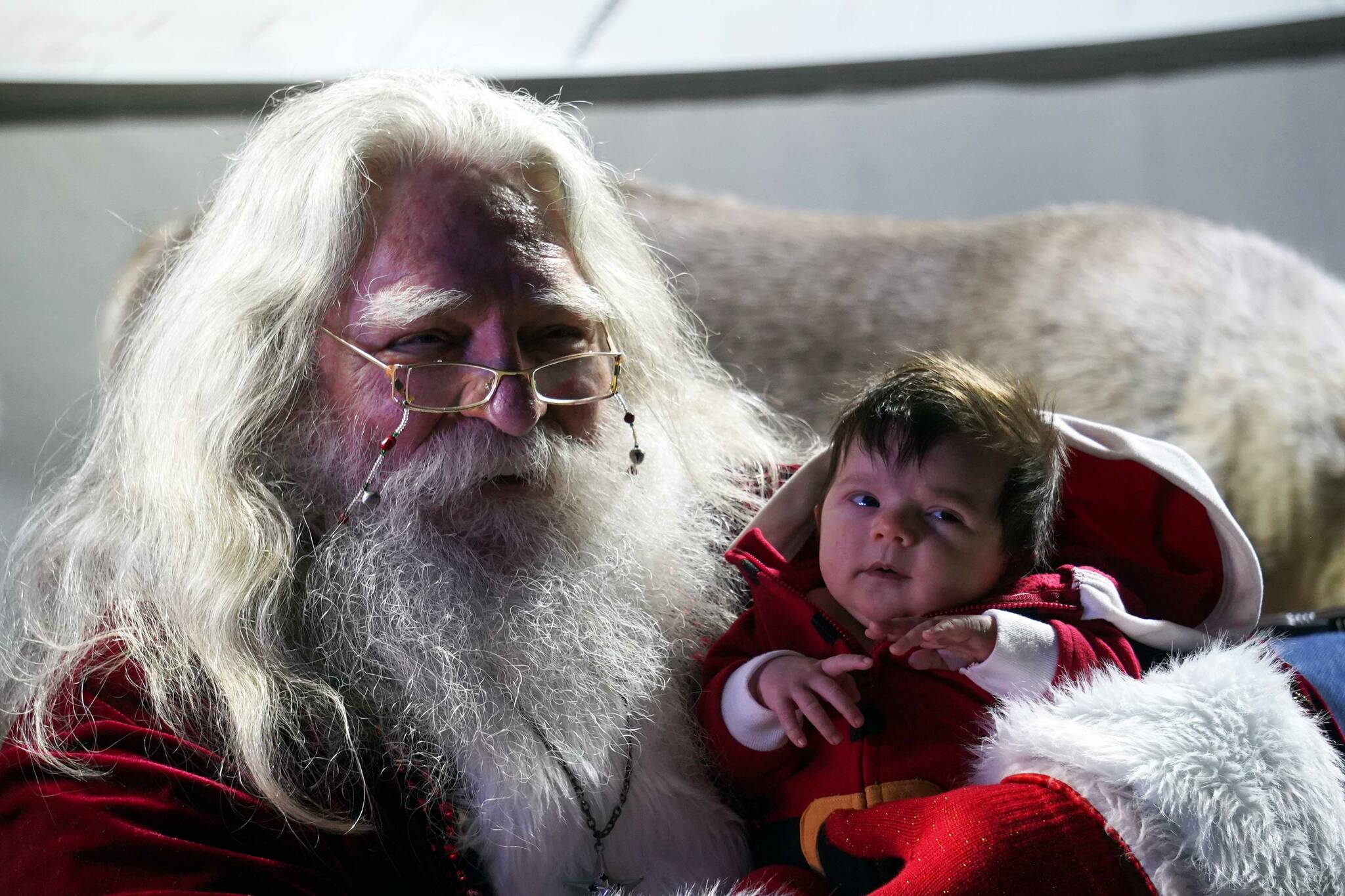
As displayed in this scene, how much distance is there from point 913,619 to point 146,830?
32.1 inches

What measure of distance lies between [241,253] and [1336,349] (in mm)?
2868

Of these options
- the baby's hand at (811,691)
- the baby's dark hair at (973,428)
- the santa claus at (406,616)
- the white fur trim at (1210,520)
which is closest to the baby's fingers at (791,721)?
the baby's hand at (811,691)

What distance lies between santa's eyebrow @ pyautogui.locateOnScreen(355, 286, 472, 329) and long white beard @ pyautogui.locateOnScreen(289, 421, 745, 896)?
0.46 feet

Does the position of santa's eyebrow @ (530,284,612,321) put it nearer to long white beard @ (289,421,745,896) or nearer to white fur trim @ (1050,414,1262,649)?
long white beard @ (289,421,745,896)

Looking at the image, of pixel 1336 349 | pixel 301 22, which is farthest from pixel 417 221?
pixel 1336 349

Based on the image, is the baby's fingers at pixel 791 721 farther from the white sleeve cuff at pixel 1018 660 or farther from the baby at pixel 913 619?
the white sleeve cuff at pixel 1018 660

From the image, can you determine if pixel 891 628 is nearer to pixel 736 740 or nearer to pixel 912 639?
pixel 912 639

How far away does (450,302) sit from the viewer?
1245mm

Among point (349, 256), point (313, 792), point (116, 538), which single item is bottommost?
point (313, 792)

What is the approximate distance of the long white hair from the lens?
1.16 metres

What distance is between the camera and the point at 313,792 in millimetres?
1149

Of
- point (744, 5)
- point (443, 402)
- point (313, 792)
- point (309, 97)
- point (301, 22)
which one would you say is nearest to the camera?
point (313, 792)

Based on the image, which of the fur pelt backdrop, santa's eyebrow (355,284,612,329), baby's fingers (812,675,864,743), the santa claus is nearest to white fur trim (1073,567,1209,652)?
the santa claus

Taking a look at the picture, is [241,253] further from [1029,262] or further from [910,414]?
[1029,262]
